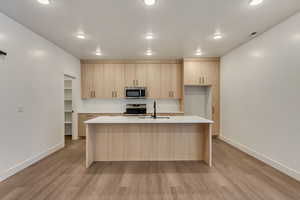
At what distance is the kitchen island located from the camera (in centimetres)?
297

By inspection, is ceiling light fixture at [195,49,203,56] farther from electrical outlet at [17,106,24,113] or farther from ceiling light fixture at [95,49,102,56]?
electrical outlet at [17,106,24,113]

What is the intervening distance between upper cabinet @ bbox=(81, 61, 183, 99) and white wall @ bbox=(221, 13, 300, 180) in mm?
1837

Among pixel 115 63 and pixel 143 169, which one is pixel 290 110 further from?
pixel 115 63

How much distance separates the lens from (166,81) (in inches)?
193

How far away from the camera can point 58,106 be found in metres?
3.65

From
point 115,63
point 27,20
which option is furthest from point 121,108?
point 27,20

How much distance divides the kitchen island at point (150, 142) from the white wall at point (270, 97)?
119 cm

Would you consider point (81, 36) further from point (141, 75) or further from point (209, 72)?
point (209, 72)

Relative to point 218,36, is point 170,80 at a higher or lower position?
lower

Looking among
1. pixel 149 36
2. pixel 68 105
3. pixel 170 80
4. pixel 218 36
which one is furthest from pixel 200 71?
pixel 68 105

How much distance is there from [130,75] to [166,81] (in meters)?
1.23

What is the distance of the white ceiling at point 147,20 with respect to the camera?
2.04 meters

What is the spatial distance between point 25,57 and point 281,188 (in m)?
4.69

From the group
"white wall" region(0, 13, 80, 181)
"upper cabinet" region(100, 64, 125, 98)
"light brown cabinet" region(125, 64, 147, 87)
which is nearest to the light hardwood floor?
"white wall" region(0, 13, 80, 181)
